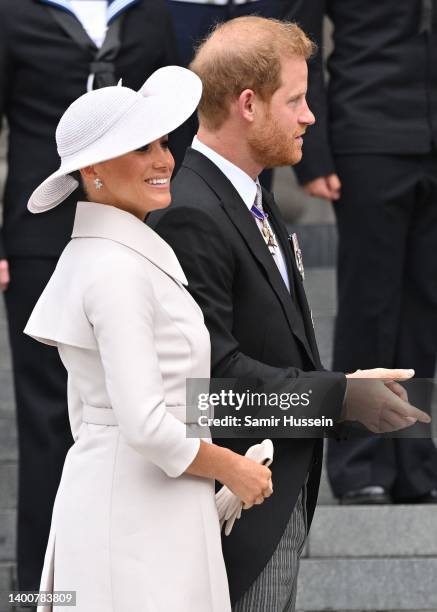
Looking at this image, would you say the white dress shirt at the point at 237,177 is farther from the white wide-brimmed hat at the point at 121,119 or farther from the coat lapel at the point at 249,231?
the white wide-brimmed hat at the point at 121,119

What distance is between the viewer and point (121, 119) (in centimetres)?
286

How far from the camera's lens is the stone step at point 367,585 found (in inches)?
188

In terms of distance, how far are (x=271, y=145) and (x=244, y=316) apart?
0.39 m

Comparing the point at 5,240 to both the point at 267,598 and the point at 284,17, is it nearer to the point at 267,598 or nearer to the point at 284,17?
the point at 284,17

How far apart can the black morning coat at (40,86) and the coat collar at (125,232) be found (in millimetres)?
1576

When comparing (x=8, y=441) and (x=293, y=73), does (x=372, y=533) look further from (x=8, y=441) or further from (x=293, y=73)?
(x=293, y=73)

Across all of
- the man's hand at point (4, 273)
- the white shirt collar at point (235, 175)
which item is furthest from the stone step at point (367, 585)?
the white shirt collar at point (235, 175)

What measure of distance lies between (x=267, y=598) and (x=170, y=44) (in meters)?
2.13

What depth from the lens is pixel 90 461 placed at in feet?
9.43

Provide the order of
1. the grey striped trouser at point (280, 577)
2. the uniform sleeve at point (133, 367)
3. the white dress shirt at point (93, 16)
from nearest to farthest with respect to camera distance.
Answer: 1. the uniform sleeve at point (133, 367)
2. the grey striped trouser at point (280, 577)
3. the white dress shirt at point (93, 16)

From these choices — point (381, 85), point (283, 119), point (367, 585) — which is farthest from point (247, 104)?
point (367, 585)

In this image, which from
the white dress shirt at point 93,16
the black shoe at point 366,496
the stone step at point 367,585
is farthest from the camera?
the black shoe at point 366,496

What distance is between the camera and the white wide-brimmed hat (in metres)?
2.84

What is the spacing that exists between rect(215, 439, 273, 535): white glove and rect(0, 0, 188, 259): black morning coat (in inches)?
65.0
